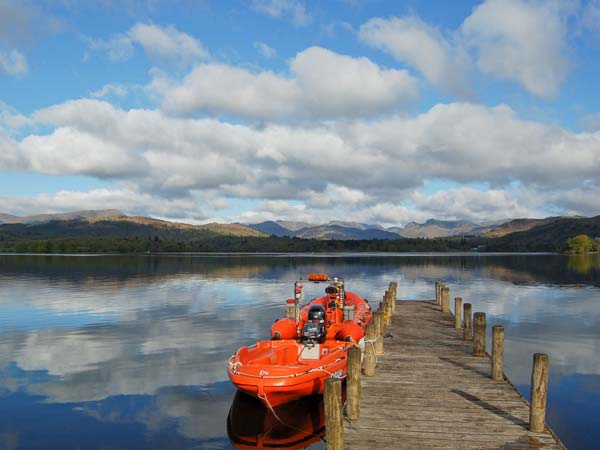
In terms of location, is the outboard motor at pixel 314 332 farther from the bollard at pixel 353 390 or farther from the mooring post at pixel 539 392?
the mooring post at pixel 539 392

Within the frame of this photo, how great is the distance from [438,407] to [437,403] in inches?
11.3

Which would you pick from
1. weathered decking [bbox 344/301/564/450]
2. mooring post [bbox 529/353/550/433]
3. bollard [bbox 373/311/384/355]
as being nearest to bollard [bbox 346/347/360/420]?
weathered decking [bbox 344/301/564/450]

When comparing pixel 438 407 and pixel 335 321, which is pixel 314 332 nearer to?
pixel 335 321

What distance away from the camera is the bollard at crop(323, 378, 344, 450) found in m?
9.48

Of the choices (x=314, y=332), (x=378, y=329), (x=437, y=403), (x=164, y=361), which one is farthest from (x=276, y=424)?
(x=164, y=361)

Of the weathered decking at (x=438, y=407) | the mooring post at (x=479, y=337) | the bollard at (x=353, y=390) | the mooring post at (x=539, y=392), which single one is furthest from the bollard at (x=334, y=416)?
the mooring post at (x=479, y=337)

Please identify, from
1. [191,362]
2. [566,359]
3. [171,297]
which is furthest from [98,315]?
[566,359]

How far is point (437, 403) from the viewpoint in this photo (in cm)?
1225

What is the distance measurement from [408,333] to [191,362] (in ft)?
35.5

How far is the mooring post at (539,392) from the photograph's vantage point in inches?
402

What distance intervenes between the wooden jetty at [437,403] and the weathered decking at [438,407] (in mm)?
22

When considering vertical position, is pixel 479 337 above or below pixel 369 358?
above

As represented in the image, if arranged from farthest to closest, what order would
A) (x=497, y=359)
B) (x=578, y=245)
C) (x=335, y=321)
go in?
(x=578, y=245) → (x=335, y=321) → (x=497, y=359)

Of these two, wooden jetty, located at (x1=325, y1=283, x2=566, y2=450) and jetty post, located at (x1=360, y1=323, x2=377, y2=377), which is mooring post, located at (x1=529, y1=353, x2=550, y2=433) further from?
jetty post, located at (x1=360, y1=323, x2=377, y2=377)
